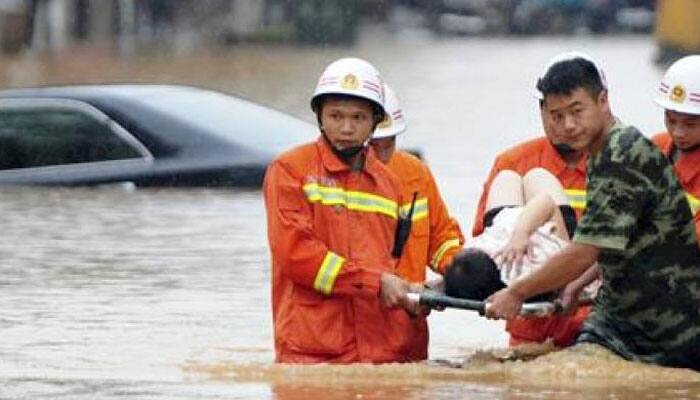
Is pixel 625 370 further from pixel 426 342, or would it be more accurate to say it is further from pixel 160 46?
pixel 160 46

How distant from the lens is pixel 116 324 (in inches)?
514

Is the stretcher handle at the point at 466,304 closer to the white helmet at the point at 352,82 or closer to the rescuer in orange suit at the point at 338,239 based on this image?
the rescuer in orange suit at the point at 338,239

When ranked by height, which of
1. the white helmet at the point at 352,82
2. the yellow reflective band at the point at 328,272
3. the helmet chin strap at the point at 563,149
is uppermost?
the white helmet at the point at 352,82

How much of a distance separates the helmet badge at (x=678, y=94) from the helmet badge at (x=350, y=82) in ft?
4.27

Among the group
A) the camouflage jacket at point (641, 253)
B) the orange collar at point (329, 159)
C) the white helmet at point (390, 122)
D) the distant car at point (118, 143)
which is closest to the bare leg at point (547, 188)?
the camouflage jacket at point (641, 253)

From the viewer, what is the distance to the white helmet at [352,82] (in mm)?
10195

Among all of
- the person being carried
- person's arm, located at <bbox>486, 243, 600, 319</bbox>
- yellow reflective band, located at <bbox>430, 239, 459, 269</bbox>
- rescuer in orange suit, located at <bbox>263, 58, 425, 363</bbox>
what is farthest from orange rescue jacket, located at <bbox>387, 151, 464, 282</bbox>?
person's arm, located at <bbox>486, 243, 600, 319</bbox>

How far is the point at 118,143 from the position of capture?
18.7 meters

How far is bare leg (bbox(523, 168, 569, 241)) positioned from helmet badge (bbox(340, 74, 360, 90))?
825 millimetres

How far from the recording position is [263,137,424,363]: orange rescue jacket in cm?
1012

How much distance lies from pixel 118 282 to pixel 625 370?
532cm

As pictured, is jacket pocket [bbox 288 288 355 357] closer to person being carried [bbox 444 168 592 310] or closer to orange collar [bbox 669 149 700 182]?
person being carried [bbox 444 168 592 310]

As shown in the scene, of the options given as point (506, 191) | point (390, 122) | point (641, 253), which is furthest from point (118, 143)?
point (641, 253)

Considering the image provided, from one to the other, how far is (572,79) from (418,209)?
102cm
